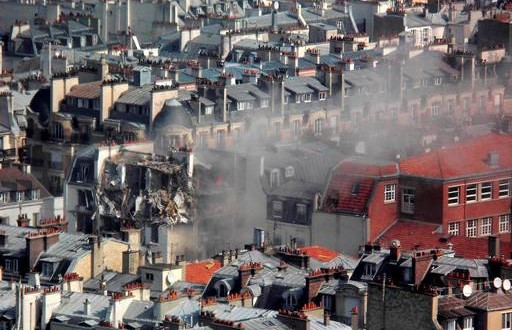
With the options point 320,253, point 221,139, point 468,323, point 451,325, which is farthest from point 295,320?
point 221,139

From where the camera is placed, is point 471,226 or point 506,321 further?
point 471,226

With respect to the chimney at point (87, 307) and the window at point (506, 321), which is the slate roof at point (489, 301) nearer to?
the window at point (506, 321)

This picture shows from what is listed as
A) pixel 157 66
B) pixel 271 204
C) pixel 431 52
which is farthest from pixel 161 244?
pixel 431 52

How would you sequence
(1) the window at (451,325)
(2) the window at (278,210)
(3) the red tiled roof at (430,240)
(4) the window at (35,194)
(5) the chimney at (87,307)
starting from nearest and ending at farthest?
(1) the window at (451,325)
(5) the chimney at (87,307)
(3) the red tiled roof at (430,240)
(2) the window at (278,210)
(4) the window at (35,194)

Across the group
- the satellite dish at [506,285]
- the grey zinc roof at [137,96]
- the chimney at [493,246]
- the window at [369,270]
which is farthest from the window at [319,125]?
the satellite dish at [506,285]

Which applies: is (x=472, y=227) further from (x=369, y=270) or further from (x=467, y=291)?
(x=467, y=291)

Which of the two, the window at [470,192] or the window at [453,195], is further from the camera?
the window at [470,192]
